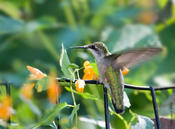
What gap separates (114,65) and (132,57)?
9cm

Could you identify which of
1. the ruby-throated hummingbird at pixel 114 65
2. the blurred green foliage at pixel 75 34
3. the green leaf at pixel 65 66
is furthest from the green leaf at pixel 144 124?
the blurred green foliage at pixel 75 34

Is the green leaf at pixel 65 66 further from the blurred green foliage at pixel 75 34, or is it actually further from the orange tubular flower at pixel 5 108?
the blurred green foliage at pixel 75 34

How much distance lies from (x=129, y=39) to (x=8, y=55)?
756 millimetres

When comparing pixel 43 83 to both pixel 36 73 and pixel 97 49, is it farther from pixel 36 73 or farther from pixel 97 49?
pixel 97 49

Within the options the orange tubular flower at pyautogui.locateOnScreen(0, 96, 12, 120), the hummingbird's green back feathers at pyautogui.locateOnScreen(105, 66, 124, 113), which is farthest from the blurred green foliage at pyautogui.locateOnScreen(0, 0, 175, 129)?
the orange tubular flower at pyautogui.locateOnScreen(0, 96, 12, 120)

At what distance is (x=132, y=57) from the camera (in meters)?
0.81

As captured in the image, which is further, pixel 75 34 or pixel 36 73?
pixel 75 34

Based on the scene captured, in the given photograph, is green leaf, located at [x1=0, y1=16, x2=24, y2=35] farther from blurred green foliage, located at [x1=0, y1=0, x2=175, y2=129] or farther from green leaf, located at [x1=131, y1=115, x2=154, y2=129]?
green leaf, located at [x1=131, y1=115, x2=154, y2=129]

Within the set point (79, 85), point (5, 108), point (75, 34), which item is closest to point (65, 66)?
point (79, 85)

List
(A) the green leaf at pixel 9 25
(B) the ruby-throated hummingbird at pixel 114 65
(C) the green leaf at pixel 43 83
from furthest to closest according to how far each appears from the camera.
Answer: (A) the green leaf at pixel 9 25
(B) the ruby-throated hummingbird at pixel 114 65
(C) the green leaf at pixel 43 83

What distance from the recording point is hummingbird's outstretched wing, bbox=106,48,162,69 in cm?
75

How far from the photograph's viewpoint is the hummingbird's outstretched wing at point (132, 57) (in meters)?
0.75

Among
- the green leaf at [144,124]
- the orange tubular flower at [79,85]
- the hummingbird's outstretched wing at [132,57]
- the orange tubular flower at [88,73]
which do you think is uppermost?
the hummingbird's outstretched wing at [132,57]

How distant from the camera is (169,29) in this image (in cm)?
232
